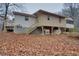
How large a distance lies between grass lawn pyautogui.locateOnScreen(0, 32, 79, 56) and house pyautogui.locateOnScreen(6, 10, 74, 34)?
0.07 meters

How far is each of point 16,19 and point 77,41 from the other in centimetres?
72

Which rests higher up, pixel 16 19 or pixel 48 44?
pixel 16 19

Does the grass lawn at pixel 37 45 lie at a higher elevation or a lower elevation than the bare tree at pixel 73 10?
lower

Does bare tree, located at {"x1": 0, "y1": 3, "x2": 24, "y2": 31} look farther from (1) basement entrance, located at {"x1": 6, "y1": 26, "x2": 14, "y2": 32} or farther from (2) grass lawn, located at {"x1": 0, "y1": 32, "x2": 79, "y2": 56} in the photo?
(2) grass lawn, located at {"x1": 0, "y1": 32, "x2": 79, "y2": 56}

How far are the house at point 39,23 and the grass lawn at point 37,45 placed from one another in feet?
0.22

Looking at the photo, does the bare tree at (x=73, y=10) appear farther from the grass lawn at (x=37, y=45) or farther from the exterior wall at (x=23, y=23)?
the exterior wall at (x=23, y=23)

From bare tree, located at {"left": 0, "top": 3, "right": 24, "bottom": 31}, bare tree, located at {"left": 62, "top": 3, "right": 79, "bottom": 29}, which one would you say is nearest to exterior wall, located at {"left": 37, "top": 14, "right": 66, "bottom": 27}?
bare tree, located at {"left": 62, "top": 3, "right": 79, "bottom": 29}

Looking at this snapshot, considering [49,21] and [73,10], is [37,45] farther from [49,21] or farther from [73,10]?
[73,10]

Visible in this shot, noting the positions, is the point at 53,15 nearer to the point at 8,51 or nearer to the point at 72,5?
the point at 72,5

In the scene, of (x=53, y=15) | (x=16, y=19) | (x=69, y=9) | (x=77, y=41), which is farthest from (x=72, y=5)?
(x=16, y=19)

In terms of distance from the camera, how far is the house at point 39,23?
2.68 metres

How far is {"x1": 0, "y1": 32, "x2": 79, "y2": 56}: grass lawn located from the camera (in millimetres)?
2646

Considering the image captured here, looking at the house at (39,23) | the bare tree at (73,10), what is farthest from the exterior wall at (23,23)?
the bare tree at (73,10)

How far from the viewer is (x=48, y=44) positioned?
266 centimetres
